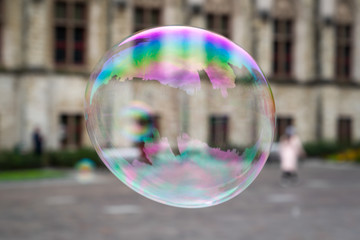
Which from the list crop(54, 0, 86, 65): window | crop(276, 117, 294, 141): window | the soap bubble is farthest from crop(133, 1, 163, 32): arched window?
the soap bubble

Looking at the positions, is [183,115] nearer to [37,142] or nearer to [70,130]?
[37,142]

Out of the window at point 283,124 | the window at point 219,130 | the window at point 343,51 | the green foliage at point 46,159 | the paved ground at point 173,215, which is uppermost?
the window at point 343,51

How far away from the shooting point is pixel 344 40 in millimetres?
30391

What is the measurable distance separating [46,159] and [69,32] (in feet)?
20.0

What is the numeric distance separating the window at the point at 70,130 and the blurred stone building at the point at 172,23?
5cm

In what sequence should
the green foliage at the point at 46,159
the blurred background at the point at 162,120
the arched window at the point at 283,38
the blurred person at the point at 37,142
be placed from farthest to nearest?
the arched window at the point at 283,38 → the blurred person at the point at 37,142 → the green foliage at the point at 46,159 → the blurred background at the point at 162,120

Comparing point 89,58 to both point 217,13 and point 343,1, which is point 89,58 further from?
point 343,1

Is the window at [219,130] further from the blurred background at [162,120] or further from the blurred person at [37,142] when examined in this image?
the blurred person at [37,142]

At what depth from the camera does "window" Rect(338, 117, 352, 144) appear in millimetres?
30156

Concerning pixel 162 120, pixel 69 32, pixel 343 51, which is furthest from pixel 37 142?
pixel 343 51

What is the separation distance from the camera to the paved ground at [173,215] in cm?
828

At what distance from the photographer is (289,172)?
53.4 ft

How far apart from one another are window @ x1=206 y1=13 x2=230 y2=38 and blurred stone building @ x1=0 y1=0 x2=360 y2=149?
5 cm

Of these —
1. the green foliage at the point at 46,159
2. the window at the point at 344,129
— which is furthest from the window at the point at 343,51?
the green foliage at the point at 46,159
